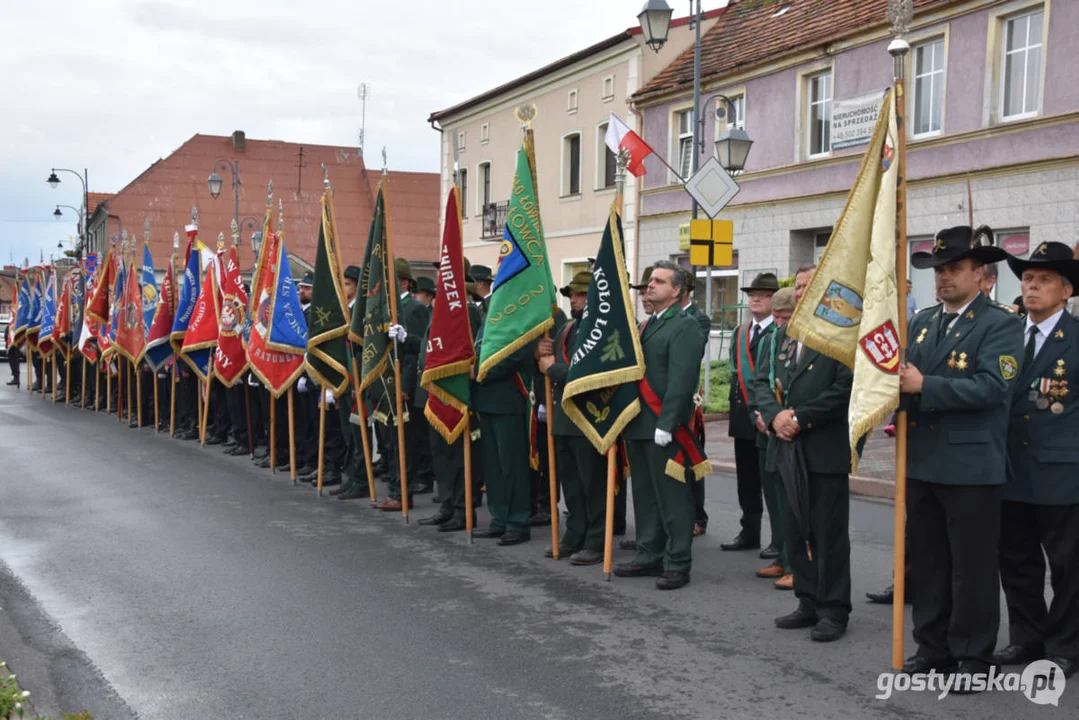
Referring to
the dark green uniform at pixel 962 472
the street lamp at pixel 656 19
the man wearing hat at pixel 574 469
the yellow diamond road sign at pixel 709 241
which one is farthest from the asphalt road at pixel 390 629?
the street lamp at pixel 656 19

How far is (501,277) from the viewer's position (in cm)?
807

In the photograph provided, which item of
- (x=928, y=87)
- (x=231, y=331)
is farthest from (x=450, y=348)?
(x=928, y=87)

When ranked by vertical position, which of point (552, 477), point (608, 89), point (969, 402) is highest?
point (608, 89)

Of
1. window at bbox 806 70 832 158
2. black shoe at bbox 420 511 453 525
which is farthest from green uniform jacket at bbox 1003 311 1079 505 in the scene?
window at bbox 806 70 832 158

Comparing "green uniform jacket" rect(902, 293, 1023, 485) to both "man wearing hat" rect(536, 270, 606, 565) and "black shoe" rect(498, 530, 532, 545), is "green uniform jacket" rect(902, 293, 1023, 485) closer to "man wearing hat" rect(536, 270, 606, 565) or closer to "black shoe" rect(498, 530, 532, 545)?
"man wearing hat" rect(536, 270, 606, 565)

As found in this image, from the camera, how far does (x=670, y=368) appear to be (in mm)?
6855

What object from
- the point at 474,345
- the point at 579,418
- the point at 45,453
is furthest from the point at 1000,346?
the point at 45,453

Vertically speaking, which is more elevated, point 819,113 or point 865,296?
point 819,113

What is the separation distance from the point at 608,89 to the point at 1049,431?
74.0ft

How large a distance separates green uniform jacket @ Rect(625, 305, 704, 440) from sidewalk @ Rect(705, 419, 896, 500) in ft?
9.97

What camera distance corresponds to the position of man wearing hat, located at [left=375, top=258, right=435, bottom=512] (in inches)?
386

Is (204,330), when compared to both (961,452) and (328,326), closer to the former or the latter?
(328,326)

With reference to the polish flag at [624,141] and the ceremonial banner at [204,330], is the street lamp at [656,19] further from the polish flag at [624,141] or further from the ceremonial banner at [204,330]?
the ceremonial banner at [204,330]

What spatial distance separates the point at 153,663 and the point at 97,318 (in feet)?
48.7
